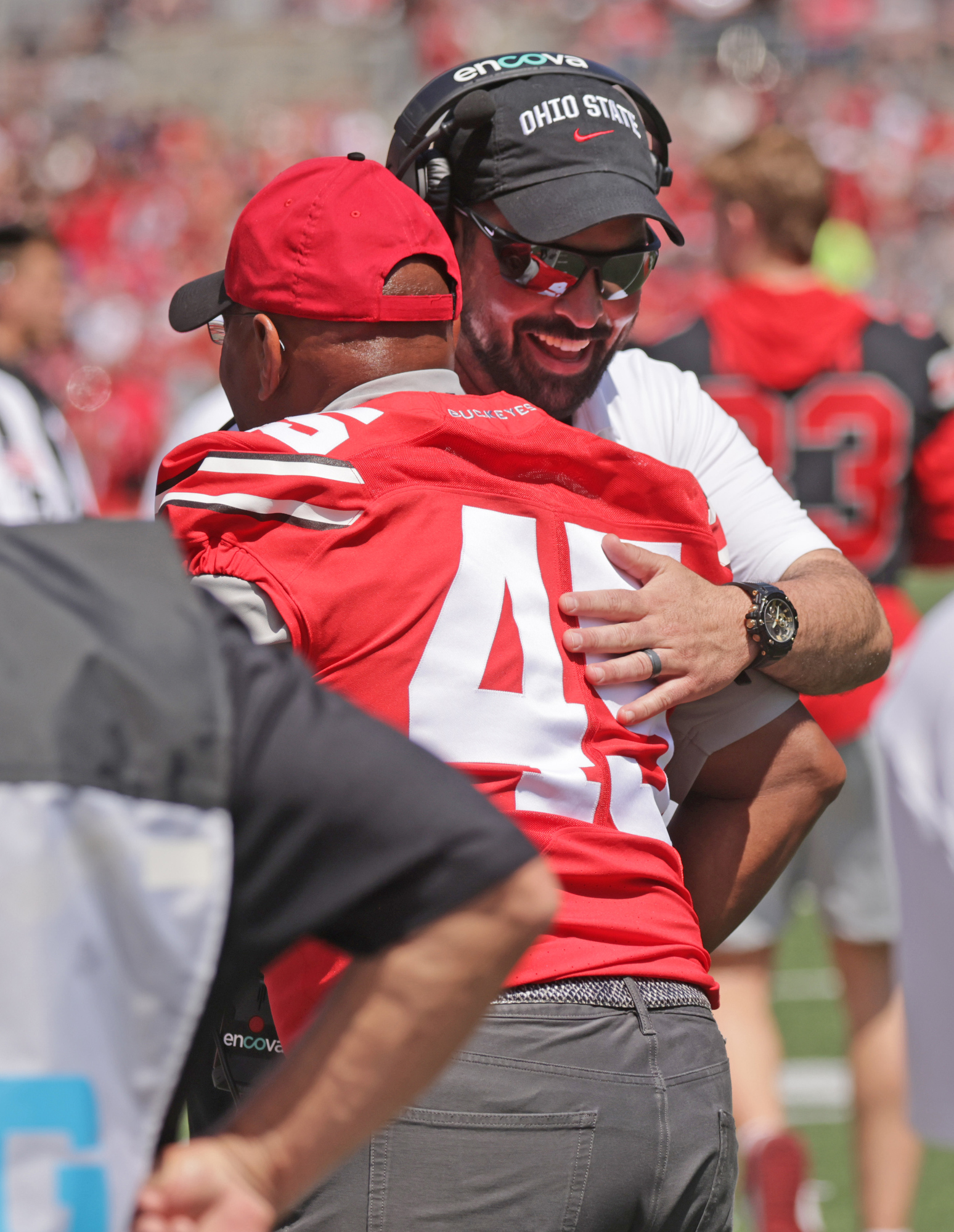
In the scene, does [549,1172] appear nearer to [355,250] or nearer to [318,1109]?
[318,1109]

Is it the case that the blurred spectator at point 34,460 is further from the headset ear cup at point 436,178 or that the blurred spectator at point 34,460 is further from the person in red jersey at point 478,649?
the person in red jersey at point 478,649

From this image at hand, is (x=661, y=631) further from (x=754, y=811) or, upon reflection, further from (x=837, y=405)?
(x=837, y=405)

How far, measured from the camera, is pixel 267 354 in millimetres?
1833

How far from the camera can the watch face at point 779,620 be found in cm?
190

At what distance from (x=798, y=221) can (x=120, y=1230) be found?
3.76m

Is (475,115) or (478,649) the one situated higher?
(475,115)

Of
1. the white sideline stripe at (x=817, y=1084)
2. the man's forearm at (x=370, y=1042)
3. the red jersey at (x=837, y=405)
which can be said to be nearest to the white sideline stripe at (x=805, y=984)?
the white sideline stripe at (x=817, y=1084)

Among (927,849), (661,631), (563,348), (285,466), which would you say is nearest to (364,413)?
(285,466)

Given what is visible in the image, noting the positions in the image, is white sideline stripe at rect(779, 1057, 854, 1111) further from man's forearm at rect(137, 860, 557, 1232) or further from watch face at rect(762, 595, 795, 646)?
man's forearm at rect(137, 860, 557, 1232)

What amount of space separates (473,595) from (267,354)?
42 cm

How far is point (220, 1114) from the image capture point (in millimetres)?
1816

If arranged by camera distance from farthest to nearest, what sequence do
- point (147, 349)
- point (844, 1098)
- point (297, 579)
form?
point (147, 349) → point (844, 1098) → point (297, 579)

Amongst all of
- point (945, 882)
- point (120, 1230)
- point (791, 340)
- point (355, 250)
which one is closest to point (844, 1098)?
point (791, 340)

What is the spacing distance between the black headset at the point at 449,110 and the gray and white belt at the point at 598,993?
3.56 feet
